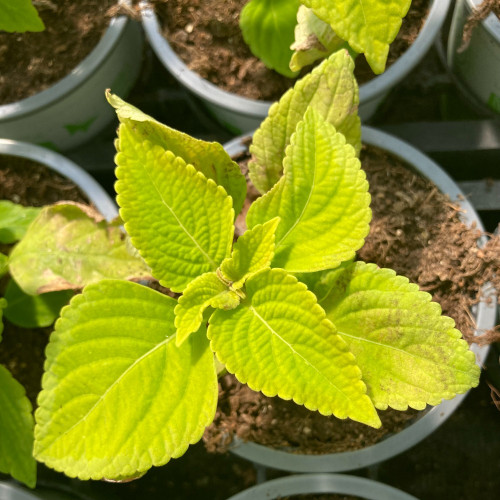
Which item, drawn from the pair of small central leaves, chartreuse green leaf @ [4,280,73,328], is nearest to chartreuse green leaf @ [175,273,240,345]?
the pair of small central leaves

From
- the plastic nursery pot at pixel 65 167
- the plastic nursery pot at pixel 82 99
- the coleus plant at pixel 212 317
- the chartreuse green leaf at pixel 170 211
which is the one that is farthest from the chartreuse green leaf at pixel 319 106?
the plastic nursery pot at pixel 82 99

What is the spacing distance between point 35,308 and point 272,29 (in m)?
0.60

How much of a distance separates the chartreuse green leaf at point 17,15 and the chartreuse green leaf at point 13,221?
10.8 inches

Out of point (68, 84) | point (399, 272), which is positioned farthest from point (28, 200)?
point (399, 272)

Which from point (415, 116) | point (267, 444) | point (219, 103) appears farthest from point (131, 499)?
point (415, 116)

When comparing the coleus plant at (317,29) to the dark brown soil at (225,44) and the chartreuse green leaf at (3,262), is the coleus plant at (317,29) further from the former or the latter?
the chartreuse green leaf at (3,262)

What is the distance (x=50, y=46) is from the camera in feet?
3.96

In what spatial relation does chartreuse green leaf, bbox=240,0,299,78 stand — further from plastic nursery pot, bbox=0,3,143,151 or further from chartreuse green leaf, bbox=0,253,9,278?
chartreuse green leaf, bbox=0,253,9,278

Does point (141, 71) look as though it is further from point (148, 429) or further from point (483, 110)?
point (148, 429)

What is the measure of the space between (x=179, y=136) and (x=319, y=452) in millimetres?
578

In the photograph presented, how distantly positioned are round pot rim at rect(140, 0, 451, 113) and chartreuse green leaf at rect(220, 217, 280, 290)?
0.43 metres

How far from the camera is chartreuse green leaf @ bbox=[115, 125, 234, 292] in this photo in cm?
68

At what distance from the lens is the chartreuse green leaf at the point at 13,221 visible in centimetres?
100

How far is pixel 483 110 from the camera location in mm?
1295
